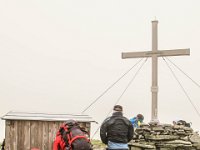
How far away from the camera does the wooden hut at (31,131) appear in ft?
38.7

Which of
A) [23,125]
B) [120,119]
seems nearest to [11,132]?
[23,125]

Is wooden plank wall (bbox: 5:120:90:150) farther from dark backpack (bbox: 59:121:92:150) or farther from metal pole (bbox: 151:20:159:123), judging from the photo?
metal pole (bbox: 151:20:159:123)

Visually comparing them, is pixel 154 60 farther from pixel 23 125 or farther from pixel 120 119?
pixel 23 125

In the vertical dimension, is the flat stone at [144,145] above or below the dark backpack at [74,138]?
below

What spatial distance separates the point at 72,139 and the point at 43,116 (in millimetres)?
3954

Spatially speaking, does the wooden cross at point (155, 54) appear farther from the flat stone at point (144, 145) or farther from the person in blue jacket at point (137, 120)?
the flat stone at point (144, 145)

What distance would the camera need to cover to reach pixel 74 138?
330 inches

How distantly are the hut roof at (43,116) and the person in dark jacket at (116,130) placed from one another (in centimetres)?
121

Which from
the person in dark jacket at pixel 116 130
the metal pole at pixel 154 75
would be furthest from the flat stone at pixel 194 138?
the person in dark jacket at pixel 116 130

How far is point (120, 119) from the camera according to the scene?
1071cm

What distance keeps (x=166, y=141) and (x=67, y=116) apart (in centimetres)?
511

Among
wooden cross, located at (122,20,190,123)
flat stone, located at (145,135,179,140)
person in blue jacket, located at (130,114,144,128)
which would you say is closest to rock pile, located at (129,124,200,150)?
flat stone, located at (145,135,179,140)

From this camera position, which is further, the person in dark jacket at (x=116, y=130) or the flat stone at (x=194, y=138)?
the flat stone at (x=194, y=138)

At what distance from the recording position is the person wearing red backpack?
8281 millimetres
